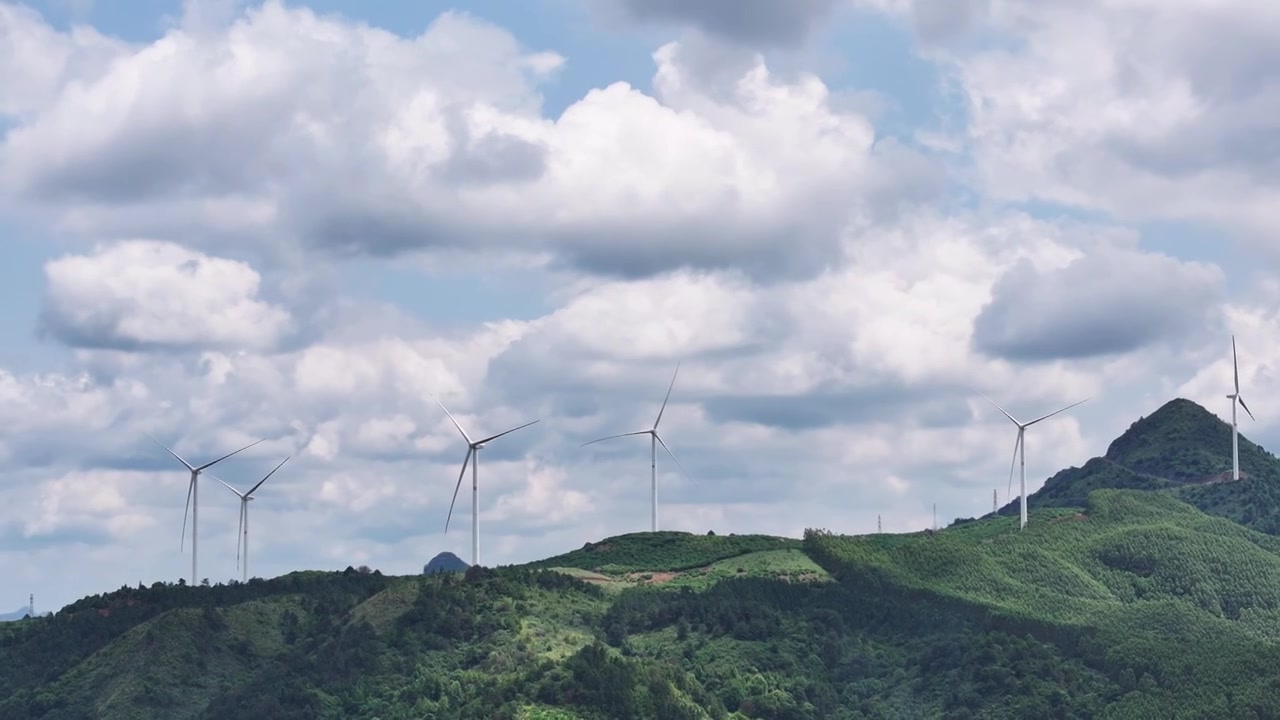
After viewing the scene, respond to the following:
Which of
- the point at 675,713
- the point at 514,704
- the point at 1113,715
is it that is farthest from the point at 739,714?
the point at 1113,715

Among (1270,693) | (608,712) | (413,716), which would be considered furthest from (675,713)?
(1270,693)

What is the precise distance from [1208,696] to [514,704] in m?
→ 74.2

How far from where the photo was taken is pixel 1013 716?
200 meters

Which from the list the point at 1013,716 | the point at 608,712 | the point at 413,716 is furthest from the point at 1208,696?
the point at 413,716

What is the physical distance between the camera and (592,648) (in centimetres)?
19700

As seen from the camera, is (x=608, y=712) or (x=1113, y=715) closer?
(x=608, y=712)

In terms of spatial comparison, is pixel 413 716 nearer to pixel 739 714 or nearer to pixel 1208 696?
pixel 739 714

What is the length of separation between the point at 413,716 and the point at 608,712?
82.5ft

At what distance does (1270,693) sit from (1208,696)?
6.36 metres

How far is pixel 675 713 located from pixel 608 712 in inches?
289

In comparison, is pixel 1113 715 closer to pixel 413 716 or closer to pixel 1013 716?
pixel 1013 716

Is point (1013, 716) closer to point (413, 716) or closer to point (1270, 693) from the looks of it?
point (1270, 693)

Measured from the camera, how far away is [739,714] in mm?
198875

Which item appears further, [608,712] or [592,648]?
[592,648]
